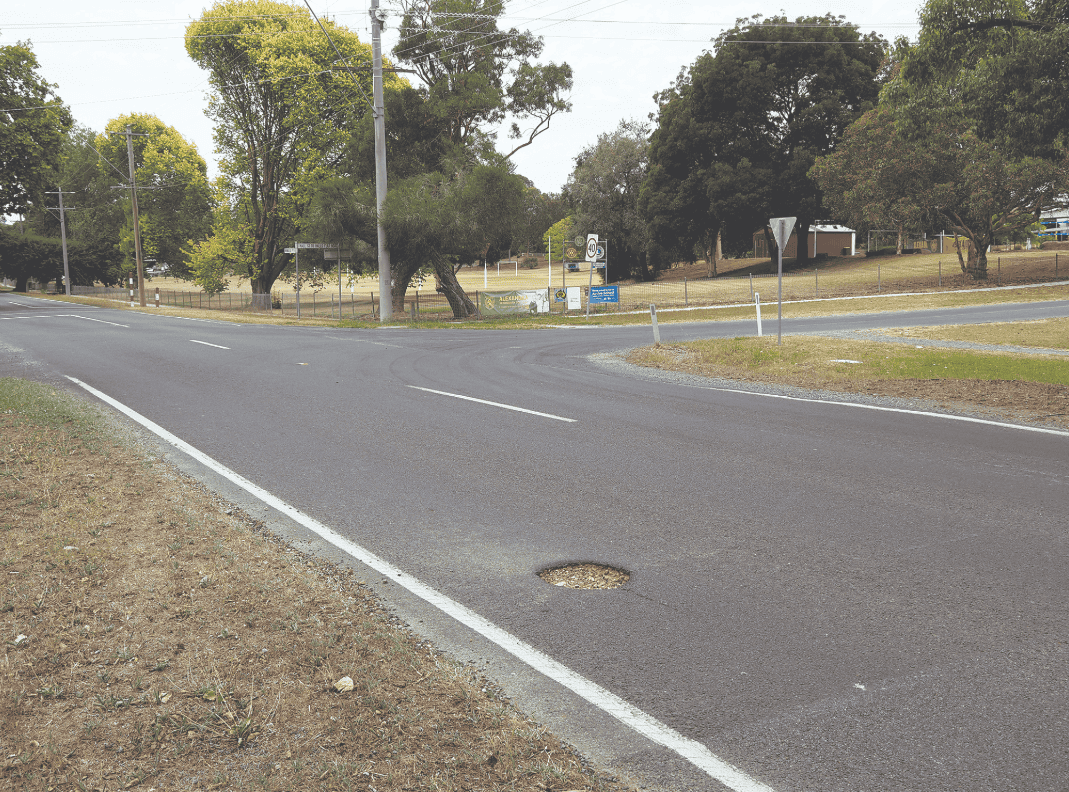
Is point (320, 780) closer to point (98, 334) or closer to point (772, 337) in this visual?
point (772, 337)

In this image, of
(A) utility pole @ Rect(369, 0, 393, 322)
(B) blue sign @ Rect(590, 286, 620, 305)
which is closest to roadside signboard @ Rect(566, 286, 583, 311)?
(B) blue sign @ Rect(590, 286, 620, 305)

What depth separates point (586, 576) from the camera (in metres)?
4.79

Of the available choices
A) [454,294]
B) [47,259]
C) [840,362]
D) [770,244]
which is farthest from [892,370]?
[47,259]

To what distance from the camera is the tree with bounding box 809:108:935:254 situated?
40.5 meters

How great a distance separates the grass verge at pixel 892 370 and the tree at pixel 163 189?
1825 inches

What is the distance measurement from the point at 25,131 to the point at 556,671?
53510mm

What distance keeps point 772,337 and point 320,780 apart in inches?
682

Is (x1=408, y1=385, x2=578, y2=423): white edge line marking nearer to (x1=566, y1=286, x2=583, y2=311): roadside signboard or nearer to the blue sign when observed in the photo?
(x1=566, y1=286, x2=583, y2=311): roadside signboard

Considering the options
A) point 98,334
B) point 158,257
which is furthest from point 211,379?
point 158,257

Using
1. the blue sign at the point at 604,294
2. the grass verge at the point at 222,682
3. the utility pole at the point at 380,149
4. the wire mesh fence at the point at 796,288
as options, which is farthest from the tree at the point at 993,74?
the blue sign at the point at 604,294

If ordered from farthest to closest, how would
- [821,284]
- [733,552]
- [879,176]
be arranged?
[821,284] → [879,176] → [733,552]

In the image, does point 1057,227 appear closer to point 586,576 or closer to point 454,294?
point 454,294

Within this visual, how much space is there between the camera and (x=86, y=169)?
8650 centimetres

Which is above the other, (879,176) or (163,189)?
(163,189)
